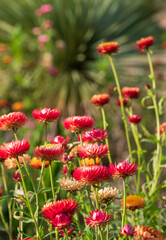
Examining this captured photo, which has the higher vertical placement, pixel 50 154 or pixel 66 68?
A: pixel 66 68

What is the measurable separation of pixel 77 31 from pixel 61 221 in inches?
207

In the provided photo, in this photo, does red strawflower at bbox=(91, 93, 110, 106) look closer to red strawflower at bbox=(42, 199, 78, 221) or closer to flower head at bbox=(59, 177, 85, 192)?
flower head at bbox=(59, 177, 85, 192)

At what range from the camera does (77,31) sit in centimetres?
594

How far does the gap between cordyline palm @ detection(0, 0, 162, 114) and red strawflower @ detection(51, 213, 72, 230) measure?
4.25 metres

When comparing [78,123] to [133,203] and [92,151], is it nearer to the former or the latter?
[92,151]

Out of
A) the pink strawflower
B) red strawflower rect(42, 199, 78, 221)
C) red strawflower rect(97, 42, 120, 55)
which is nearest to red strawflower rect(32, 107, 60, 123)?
red strawflower rect(42, 199, 78, 221)

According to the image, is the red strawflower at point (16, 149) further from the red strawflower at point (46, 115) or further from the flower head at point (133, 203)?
the flower head at point (133, 203)

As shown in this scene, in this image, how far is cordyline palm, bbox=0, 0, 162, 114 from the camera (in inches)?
214

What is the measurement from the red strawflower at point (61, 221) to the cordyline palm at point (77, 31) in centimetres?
425

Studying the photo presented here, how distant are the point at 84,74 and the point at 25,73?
2.92 feet

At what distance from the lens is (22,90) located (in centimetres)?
501

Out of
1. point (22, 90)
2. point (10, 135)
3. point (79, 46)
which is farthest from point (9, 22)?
point (10, 135)

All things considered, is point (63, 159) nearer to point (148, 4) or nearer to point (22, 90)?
point (22, 90)

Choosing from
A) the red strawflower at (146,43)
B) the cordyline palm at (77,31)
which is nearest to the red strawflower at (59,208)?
the red strawflower at (146,43)
